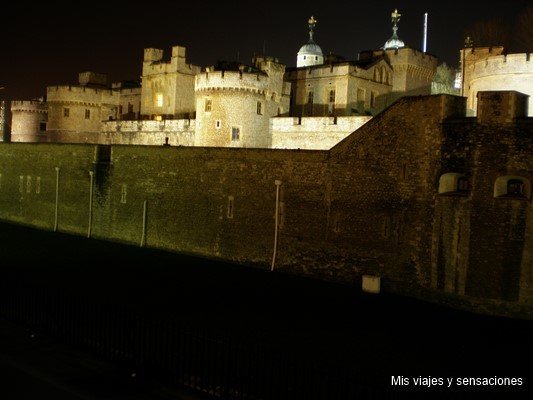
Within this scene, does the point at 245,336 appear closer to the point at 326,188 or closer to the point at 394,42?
the point at 326,188

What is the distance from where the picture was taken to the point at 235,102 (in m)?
35.6

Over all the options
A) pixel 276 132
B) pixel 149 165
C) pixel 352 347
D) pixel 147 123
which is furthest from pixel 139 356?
pixel 147 123

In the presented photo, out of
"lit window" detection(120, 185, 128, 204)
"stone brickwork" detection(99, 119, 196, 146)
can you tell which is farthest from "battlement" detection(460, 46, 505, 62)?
"lit window" detection(120, 185, 128, 204)

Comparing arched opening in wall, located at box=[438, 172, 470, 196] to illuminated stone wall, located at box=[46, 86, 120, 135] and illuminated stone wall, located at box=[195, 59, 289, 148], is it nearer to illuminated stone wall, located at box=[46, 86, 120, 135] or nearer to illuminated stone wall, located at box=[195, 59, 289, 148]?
illuminated stone wall, located at box=[195, 59, 289, 148]

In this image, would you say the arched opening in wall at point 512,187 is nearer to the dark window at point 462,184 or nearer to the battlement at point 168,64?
the dark window at point 462,184

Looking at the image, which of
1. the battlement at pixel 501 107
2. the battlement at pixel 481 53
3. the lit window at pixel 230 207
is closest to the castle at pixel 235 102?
the battlement at pixel 481 53

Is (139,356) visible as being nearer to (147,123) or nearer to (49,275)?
(49,275)

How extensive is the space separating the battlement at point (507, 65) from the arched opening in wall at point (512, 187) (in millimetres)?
13600

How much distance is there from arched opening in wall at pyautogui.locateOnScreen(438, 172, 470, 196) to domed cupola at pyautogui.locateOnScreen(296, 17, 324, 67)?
51.6 meters

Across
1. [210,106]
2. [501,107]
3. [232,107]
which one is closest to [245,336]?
[501,107]

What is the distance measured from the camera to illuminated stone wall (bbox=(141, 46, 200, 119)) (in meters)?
49.2

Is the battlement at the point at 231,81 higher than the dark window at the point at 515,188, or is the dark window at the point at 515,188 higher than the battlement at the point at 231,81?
the battlement at the point at 231,81

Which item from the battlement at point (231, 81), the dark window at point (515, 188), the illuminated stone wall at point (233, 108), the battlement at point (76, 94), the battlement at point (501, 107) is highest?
the battlement at point (76, 94)

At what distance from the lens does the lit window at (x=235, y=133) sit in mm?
35750
